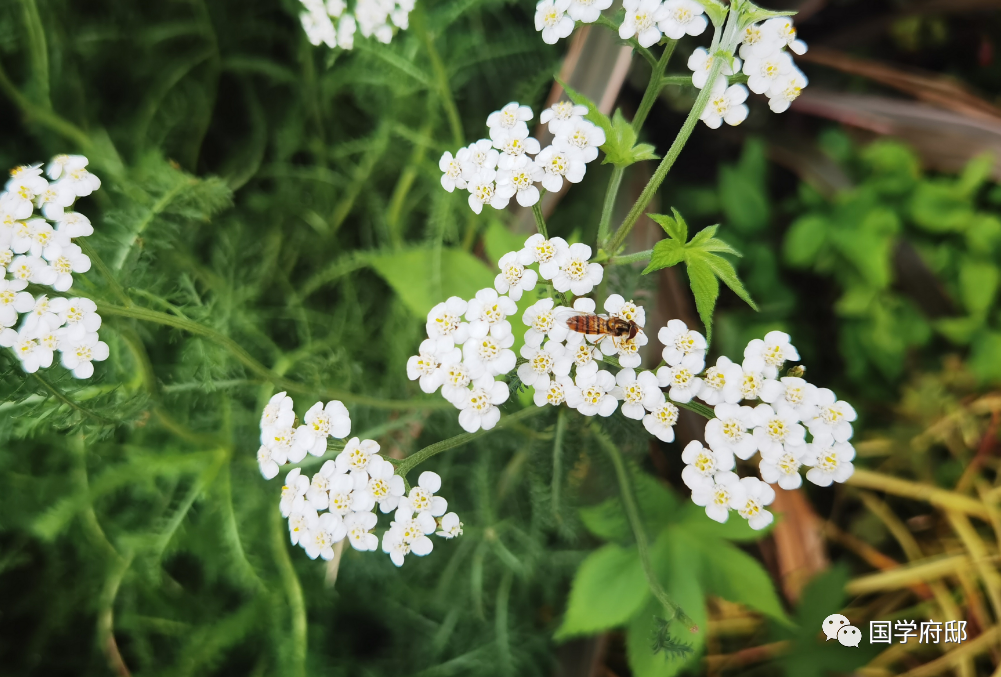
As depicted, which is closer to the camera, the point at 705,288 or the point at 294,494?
the point at 705,288

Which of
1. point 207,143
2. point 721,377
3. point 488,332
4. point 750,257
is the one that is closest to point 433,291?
point 488,332

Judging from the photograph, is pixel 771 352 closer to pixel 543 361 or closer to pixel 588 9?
pixel 543 361

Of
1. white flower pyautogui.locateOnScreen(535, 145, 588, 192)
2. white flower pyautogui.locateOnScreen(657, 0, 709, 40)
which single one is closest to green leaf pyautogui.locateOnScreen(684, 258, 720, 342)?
white flower pyautogui.locateOnScreen(535, 145, 588, 192)

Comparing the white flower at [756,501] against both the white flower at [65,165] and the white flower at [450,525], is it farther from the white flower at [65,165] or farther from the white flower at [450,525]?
the white flower at [65,165]

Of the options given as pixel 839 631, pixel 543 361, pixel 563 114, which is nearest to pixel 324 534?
pixel 543 361

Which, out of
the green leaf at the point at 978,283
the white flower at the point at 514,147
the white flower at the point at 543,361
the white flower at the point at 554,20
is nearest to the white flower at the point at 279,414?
the white flower at the point at 543,361

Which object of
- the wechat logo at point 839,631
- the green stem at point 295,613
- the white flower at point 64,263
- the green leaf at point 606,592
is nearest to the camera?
the white flower at point 64,263
